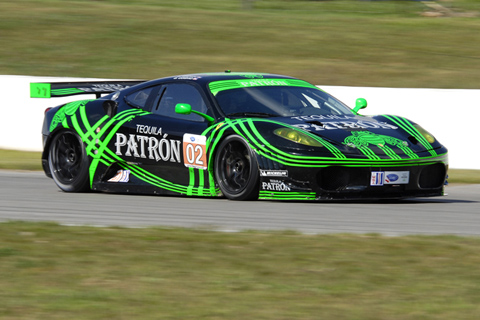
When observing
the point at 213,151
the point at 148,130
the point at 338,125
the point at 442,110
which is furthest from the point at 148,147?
the point at 442,110

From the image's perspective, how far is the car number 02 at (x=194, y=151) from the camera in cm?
827

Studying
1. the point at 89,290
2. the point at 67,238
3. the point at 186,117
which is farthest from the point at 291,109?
the point at 89,290

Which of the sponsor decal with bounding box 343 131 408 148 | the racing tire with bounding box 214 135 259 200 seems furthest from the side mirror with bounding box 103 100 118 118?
the sponsor decal with bounding box 343 131 408 148

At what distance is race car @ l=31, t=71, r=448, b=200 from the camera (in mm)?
7703

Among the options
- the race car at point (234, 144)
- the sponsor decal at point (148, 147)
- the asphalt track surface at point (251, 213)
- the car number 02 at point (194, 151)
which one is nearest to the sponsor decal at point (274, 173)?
the race car at point (234, 144)

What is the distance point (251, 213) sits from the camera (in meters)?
7.18

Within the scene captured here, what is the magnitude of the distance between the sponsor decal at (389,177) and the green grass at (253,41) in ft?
29.6

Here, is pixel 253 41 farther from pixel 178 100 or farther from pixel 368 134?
pixel 368 134

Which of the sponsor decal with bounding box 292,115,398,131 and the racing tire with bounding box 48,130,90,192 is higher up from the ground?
the sponsor decal with bounding box 292,115,398,131

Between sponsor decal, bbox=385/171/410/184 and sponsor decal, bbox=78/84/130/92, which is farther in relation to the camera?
sponsor decal, bbox=78/84/130/92

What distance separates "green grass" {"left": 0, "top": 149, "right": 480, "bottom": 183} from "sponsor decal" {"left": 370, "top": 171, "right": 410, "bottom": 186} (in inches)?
128

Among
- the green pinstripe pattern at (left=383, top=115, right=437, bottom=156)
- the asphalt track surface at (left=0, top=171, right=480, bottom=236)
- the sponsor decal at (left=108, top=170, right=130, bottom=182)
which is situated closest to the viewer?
the asphalt track surface at (left=0, top=171, right=480, bottom=236)

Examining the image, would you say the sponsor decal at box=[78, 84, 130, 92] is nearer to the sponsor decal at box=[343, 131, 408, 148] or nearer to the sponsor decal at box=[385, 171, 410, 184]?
the sponsor decal at box=[343, 131, 408, 148]

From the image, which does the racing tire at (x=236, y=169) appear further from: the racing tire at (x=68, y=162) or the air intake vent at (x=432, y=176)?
the racing tire at (x=68, y=162)
